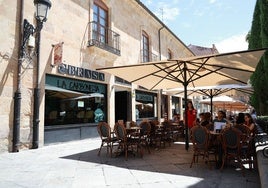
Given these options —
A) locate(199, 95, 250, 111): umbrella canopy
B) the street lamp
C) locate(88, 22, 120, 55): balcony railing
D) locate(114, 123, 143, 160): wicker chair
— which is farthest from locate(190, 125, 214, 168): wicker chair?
locate(199, 95, 250, 111): umbrella canopy

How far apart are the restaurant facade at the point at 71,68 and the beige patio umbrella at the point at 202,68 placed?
2.58 metres

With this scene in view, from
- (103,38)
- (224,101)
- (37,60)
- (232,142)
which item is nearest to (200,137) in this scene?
(232,142)

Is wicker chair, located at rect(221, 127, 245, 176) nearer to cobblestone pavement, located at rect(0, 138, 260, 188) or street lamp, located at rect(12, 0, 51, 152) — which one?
cobblestone pavement, located at rect(0, 138, 260, 188)

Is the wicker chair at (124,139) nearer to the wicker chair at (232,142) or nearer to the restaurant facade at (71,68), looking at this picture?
the wicker chair at (232,142)

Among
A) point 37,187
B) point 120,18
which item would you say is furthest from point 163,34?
point 37,187

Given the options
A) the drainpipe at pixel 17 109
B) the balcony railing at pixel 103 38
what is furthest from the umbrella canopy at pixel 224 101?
the drainpipe at pixel 17 109

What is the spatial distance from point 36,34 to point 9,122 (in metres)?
2.97

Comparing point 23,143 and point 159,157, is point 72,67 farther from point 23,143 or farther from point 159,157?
point 159,157

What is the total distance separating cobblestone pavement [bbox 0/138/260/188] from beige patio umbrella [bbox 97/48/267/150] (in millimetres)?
2273

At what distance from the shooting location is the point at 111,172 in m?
5.06

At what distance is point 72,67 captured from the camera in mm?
9531

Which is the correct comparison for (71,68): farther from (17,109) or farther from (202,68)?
(202,68)

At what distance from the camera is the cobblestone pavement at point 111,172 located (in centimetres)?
429

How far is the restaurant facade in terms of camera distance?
24.4 feet
